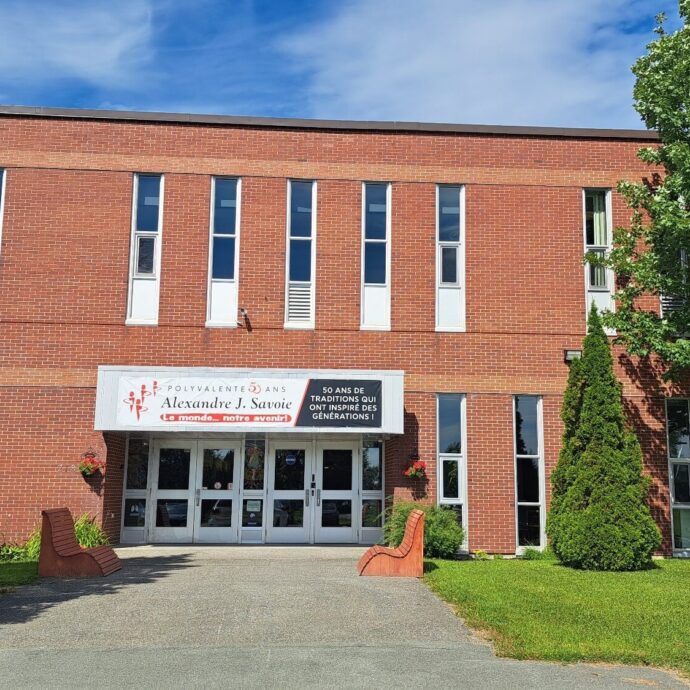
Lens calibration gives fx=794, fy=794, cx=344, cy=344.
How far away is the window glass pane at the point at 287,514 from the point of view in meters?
16.0

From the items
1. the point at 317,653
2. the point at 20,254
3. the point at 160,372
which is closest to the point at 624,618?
the point at 317,653

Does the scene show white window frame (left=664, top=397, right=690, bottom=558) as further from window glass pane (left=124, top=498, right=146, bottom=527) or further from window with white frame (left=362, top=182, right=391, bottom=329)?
window glass pane (left=124, top=498, right=146, bottom=527)

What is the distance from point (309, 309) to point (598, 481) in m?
6.40

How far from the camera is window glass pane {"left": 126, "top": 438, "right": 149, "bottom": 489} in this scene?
52.2 ft

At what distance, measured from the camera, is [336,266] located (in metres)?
16.0

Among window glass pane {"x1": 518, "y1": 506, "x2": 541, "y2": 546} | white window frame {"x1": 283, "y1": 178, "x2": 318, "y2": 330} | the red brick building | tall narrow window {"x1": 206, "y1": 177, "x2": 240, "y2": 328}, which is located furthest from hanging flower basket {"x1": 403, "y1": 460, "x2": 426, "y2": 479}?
tall narrow window {"x1": 206, "y1": 177, "x2": 240, "y2": 328}

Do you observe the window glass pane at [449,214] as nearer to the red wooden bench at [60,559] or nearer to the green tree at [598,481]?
the green tree at [598,481]

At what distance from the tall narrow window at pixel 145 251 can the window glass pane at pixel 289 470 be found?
375 cm

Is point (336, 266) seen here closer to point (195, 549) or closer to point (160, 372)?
point (160, 372)

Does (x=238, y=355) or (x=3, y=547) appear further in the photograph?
(x=238, y=355)

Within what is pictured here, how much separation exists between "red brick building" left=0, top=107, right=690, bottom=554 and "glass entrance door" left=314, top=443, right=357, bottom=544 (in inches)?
1.6

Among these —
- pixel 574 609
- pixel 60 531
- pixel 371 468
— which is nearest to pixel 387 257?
pixel 371 468

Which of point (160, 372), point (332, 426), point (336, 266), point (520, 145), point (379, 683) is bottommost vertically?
point (379, 683)

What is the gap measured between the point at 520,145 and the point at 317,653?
1241 centimetres
